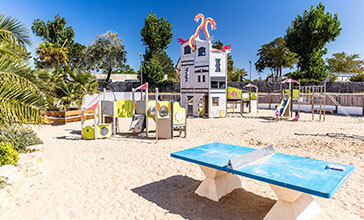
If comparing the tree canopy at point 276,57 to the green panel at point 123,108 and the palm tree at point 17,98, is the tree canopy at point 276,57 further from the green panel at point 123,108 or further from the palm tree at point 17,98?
the palm tree at point 17,98

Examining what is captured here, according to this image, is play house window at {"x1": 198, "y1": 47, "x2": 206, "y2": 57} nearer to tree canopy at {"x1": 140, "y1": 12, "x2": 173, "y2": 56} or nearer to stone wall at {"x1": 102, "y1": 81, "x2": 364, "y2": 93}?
stone wall at {"x1": 102, "y1": 81, "x2": 364, "y2": 93}

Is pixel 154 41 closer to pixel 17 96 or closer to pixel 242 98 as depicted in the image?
pixel 242 98

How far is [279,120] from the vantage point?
59.3 ft

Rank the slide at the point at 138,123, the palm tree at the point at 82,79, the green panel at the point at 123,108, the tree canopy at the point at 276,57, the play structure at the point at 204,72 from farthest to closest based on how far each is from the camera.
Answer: the tree canopy at the point at 276,57 < the play structure at the point at 204,72 < the palm tree at the point at 82,79 < the green panel at the point at 123,108 < the slide at the point at 138,123

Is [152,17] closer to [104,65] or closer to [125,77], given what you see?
[104,65]

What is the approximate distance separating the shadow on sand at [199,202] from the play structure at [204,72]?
50.0ft

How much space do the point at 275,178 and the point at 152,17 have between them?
41.6 meters

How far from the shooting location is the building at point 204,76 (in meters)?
20.4

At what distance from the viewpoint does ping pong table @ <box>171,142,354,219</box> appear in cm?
336

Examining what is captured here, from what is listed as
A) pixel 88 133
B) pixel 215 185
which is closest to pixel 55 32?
pixel 88 133

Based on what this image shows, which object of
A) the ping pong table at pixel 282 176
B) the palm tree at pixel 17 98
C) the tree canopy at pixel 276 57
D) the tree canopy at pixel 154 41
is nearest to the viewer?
the ping pong table at pixel 282 176

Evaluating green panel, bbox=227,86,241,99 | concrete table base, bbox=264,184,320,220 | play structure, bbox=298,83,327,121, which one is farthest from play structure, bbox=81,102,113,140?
play structure, bbox=298,83,327,121

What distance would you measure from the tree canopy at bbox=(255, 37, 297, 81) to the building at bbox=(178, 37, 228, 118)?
1547 inches

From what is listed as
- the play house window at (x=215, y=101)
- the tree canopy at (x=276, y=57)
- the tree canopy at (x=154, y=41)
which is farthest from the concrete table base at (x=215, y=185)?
the tree canopy at (x=276, y=57)
